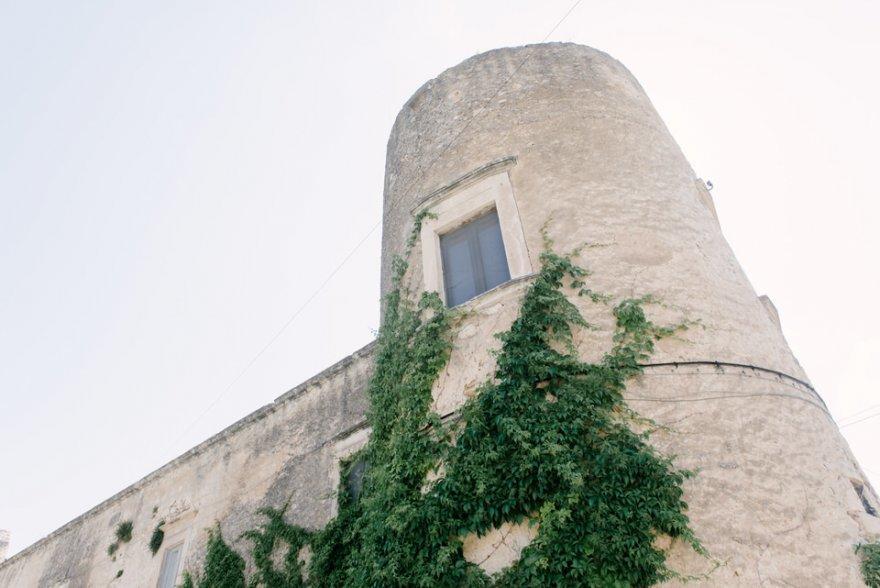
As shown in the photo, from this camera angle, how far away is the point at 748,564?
3.97 meters

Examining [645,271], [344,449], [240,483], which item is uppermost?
[240,483]

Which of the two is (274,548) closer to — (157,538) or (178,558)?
(178,558)

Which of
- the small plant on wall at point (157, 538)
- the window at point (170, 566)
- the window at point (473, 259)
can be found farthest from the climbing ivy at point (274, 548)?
the window at point (473, 259)

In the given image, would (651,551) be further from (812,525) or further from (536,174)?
(536,174)

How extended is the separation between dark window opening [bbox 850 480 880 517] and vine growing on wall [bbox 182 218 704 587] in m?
1.66

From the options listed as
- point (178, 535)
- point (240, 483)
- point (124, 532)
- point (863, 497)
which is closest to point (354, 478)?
point (240, 483)

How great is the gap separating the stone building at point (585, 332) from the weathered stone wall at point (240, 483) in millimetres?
40

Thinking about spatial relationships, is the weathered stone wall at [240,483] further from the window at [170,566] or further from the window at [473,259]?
the window at [473,259]

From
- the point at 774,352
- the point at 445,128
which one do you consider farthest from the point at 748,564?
the point at 445,128

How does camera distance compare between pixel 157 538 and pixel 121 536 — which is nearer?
pixel 157 538

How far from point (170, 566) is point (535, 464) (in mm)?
8506

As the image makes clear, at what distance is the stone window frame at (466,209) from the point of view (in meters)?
6.50

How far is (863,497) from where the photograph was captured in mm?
4777

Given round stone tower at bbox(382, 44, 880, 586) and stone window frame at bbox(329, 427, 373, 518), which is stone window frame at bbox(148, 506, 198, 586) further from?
round stone tower at bbox(382, 44, 880, 586)
